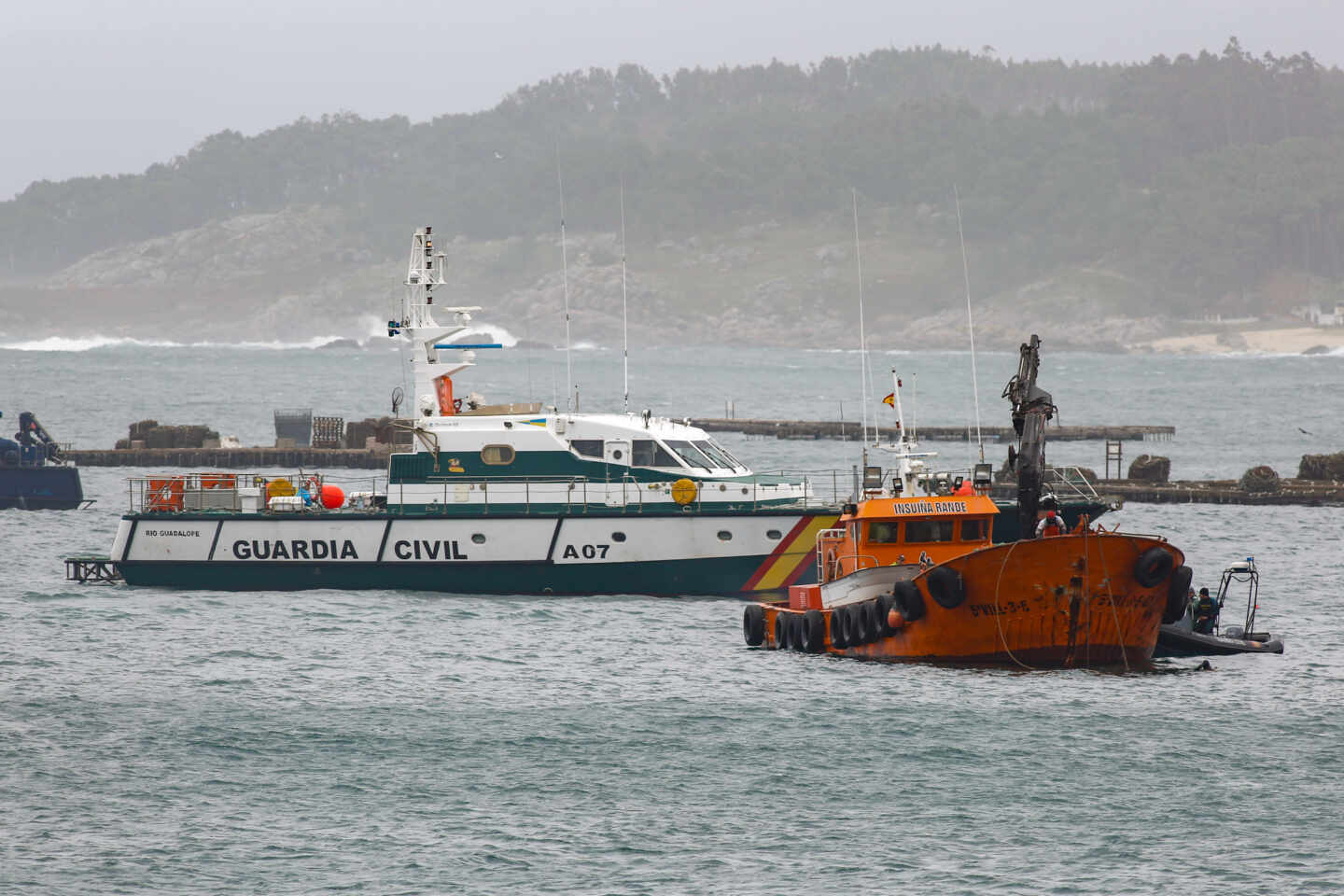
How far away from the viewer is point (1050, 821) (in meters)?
23.1

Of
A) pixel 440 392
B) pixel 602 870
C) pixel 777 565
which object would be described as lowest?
pixel 602 870

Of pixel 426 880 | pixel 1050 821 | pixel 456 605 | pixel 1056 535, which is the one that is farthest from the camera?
pixel 456 605

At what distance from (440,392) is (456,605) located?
4.73m

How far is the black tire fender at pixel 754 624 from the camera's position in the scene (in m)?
33.8

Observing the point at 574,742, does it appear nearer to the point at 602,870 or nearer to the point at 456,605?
the point at 602,870

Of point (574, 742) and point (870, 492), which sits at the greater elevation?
point (870, 492)

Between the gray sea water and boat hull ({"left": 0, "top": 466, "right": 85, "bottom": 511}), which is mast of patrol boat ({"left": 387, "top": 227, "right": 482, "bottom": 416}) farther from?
boat hull ({"left": 0, "top": 466, "right": 85, "bottom": 511})

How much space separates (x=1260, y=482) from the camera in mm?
64125

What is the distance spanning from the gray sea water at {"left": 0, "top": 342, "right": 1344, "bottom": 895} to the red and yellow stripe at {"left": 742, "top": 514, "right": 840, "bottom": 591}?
4.27 ft

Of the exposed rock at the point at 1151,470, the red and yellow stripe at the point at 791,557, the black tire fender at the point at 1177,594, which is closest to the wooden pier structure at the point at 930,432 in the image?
the exposed rock at the point at 1151,470

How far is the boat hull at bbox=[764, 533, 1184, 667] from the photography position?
29.2 metres

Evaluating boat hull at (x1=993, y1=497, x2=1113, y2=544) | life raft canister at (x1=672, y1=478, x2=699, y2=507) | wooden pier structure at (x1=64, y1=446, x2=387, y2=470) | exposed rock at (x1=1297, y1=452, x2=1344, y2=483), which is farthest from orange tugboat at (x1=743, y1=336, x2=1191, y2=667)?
wooden pier structure at (x1=64, y1=446, x2=387, y2=470)

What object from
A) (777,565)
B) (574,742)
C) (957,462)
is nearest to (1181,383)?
(957,462)

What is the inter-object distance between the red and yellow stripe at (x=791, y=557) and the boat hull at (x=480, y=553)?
19mm
